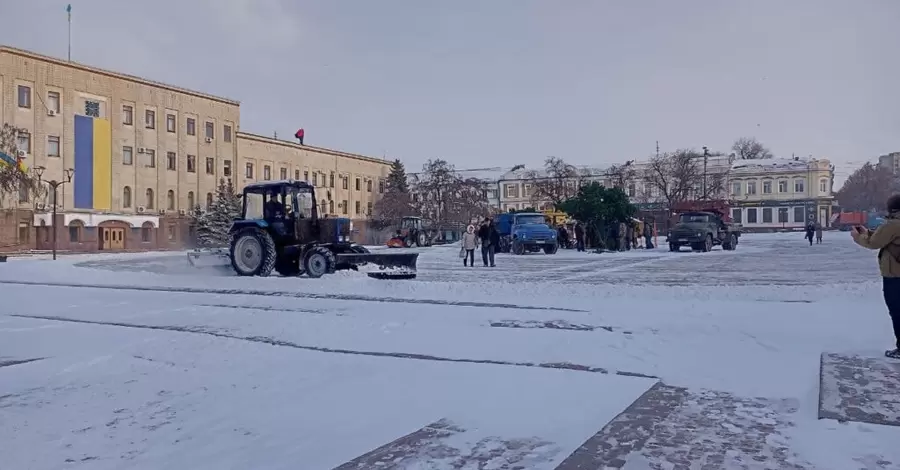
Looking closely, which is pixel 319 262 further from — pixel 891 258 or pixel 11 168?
pixel 11 168

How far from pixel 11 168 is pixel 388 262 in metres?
27.8

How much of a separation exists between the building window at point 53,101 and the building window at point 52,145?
1.80 metres

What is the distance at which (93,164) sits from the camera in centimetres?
5072

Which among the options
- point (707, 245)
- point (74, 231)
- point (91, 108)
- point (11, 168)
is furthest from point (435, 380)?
point (91, 108)

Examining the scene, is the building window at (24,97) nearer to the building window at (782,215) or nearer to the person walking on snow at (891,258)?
the person walking on snow at (891,258)

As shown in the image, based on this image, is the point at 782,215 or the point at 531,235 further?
the point at 782,215

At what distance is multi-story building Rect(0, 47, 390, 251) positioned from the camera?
154ft

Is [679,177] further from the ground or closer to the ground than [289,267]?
further from the ground

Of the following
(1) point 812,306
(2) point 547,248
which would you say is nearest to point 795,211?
(2) point 547,248

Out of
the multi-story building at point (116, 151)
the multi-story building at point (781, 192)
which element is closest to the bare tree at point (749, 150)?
the multi-story building at point (781, 192)

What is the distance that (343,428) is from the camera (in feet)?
16.9

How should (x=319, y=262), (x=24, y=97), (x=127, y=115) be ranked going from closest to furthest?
(x=319, y=262)
(x=24, y=97)
(x=127, y=115)

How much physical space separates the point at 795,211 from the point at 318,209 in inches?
3350

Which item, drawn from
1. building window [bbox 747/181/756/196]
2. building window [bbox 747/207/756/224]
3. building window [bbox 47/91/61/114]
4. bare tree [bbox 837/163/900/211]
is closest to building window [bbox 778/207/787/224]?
building window [bbox 747/207/756/224]
